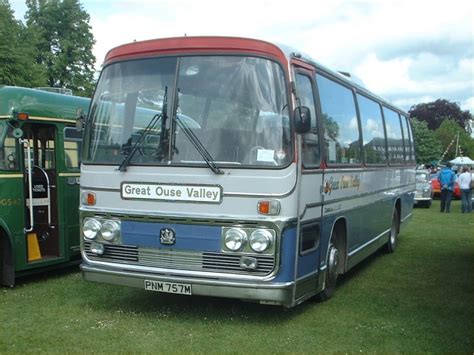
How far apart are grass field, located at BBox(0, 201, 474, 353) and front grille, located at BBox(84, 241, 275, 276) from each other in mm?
682

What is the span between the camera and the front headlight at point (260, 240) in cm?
611

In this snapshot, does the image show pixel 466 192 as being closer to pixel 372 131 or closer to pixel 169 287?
pixel 372 131

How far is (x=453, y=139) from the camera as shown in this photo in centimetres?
7444

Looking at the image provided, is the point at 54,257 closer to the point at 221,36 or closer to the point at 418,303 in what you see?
the point at 221,36

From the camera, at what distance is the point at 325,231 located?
290 inches

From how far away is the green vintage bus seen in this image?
8.48 m

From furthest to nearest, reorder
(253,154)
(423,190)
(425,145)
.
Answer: (425,145), (423,190), (253,154)

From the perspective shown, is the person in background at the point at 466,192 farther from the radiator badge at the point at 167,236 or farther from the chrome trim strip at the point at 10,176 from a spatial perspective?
the radiator badge at the point at 167,236

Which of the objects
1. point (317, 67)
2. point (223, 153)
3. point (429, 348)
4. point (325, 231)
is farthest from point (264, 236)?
point (317, 67)

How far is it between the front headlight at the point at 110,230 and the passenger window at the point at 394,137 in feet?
21.1

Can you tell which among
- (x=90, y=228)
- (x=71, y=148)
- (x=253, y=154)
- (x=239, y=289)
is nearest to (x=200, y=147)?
(x=253, y=154)

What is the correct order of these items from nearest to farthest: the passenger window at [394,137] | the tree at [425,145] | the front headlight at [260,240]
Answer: the front headlight at [260,240], the passenger window at [394,137], the tree at [425,145]

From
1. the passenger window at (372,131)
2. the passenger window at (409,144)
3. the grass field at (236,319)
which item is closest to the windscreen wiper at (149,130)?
the grass field at (236,319)

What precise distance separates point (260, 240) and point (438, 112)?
270ft
